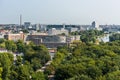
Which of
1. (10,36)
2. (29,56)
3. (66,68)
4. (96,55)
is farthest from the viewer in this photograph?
(10,36)

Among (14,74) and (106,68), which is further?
(106,68)

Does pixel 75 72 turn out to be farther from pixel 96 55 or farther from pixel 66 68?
pixel 96 55

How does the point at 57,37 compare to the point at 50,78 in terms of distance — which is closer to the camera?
the point at 50,78

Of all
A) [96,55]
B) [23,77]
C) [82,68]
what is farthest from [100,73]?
[96,55]

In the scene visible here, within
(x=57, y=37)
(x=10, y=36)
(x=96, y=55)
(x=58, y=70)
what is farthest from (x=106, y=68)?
(x=10, y=36)

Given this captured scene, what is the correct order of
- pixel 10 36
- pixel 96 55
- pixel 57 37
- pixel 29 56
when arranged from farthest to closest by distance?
pixel 10 36
pixel 57 37
pixel 29 56
pixel 96 55

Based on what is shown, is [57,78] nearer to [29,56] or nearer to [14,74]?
[14,74]

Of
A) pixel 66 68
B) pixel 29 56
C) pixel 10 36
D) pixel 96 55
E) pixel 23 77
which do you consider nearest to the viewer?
pixel 23 77

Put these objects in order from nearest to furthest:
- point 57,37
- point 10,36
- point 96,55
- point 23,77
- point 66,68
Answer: point 23,77 < point 66,68 < point 96,55 < point 57,37 < point 10,36
